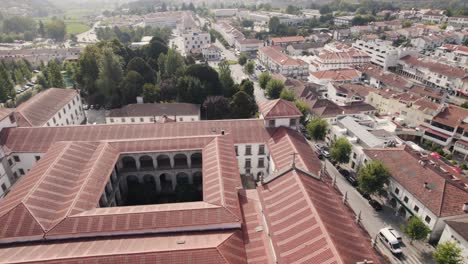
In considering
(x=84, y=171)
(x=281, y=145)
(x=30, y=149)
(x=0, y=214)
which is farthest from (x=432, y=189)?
(x=30, y=149)

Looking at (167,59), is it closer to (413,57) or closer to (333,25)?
(413,57)

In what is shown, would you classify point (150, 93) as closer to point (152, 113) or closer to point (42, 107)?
point (152, 113)

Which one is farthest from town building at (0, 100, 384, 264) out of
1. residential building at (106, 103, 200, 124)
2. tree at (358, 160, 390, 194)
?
residential building at (106, 103, 200, 124)

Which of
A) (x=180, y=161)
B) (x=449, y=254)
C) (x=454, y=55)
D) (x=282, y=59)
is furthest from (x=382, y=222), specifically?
(x=454, y=55)

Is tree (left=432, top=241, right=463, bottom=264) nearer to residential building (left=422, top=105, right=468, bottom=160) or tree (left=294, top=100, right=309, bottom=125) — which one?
residential building (left=422, top=105, right=468, bottom=160)

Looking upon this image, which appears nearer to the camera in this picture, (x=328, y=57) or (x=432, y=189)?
(x=432, y=189)

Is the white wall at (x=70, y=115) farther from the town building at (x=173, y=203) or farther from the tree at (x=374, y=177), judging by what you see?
the tree at (x=374, y=177)
